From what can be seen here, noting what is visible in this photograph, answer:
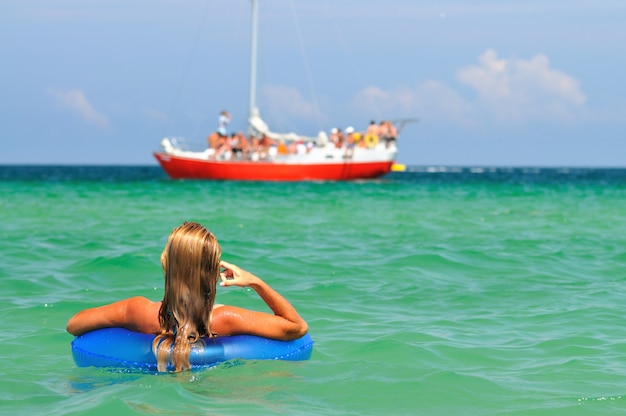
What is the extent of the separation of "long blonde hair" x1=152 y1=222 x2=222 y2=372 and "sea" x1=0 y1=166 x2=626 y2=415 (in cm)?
17

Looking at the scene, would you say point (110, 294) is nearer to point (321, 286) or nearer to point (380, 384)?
point (321, 286)

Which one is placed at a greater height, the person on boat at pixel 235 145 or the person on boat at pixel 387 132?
the person on boat at pixel 387 132

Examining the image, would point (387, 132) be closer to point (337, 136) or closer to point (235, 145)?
point (337, 136)

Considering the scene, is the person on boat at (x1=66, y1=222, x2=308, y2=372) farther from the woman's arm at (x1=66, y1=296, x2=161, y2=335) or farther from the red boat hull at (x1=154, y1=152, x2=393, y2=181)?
the red boat hull at (x1=154, y1=152, x2=393, y2=181)

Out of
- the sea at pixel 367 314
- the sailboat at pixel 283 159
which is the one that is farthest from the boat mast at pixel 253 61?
the sea at pixel 367 314

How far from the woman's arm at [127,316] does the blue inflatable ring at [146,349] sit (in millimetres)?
40

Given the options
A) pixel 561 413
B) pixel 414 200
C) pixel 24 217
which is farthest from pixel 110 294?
pixel 414 200

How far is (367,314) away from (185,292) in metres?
3.48

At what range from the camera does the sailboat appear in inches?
1630

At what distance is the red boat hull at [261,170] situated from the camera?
135 ft

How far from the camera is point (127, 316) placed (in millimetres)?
4797

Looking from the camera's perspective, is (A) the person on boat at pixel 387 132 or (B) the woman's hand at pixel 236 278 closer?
(B) the woman's hand at pixel 236 278

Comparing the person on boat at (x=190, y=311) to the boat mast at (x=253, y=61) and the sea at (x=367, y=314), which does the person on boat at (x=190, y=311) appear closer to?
the sea at (x=367, y=314)

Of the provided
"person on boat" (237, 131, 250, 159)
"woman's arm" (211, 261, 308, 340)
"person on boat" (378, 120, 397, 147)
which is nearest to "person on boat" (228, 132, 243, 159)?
"person on boat" (237, 131, 250, 159)
